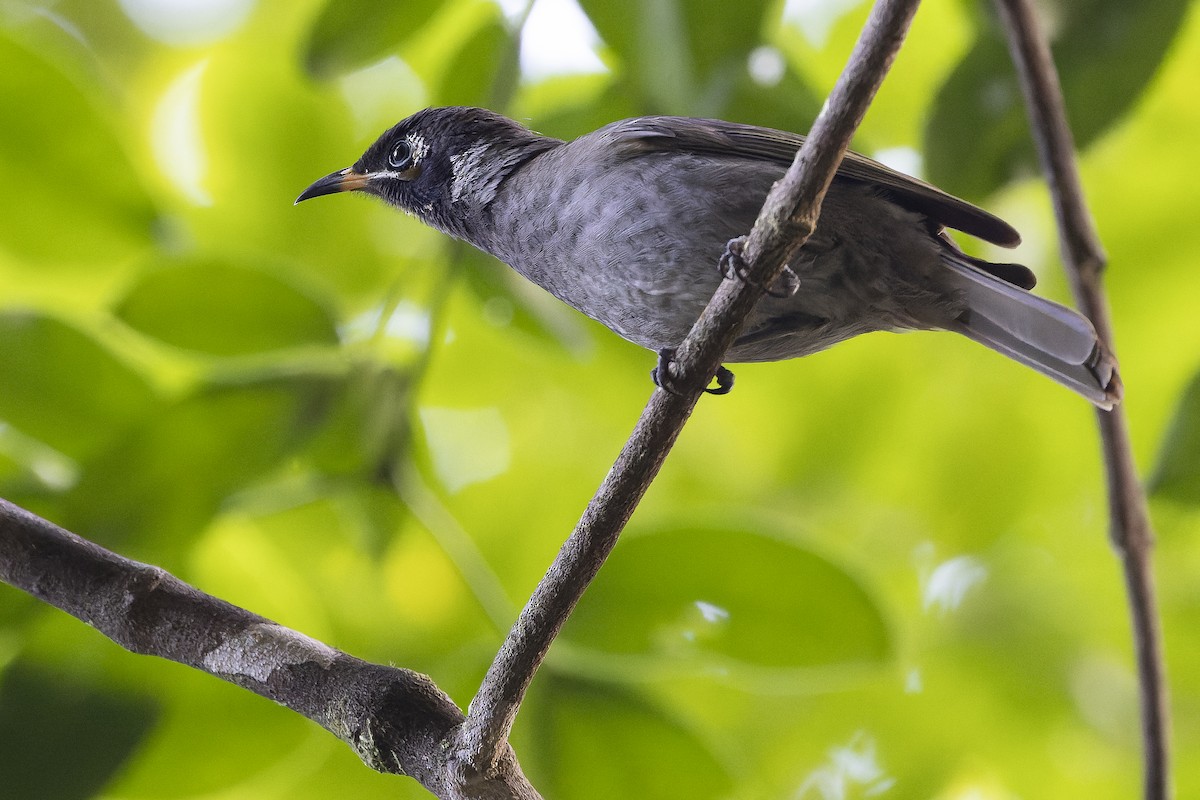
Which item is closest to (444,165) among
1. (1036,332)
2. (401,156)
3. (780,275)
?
(401,156)

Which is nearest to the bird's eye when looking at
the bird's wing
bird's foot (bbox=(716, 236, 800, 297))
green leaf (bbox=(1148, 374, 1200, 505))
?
the bird's wing

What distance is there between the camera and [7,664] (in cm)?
120

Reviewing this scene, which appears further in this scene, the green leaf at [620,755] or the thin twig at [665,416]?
the green leaf at [620,755]

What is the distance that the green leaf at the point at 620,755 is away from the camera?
123 centimetres

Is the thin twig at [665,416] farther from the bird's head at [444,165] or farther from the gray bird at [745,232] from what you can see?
the bird's head at [444,165]

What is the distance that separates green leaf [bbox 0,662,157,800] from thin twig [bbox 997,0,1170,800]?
118 cm

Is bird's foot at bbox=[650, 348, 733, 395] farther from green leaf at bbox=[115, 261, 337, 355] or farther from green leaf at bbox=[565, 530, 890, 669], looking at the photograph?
green leaf at bbox=[115, 261, 337, 355]

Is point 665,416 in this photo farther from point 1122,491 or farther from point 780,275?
point 1122,491

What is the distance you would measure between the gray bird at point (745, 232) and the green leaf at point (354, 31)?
307 mm

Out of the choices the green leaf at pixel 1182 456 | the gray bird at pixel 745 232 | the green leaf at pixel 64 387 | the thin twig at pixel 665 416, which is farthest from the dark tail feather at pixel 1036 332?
the green leaf at pixel 64 387

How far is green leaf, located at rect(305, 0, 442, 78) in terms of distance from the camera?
1327mm

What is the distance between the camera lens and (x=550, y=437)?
1659 mm

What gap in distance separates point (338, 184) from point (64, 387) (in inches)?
17.2

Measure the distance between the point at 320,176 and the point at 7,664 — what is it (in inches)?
32.0
